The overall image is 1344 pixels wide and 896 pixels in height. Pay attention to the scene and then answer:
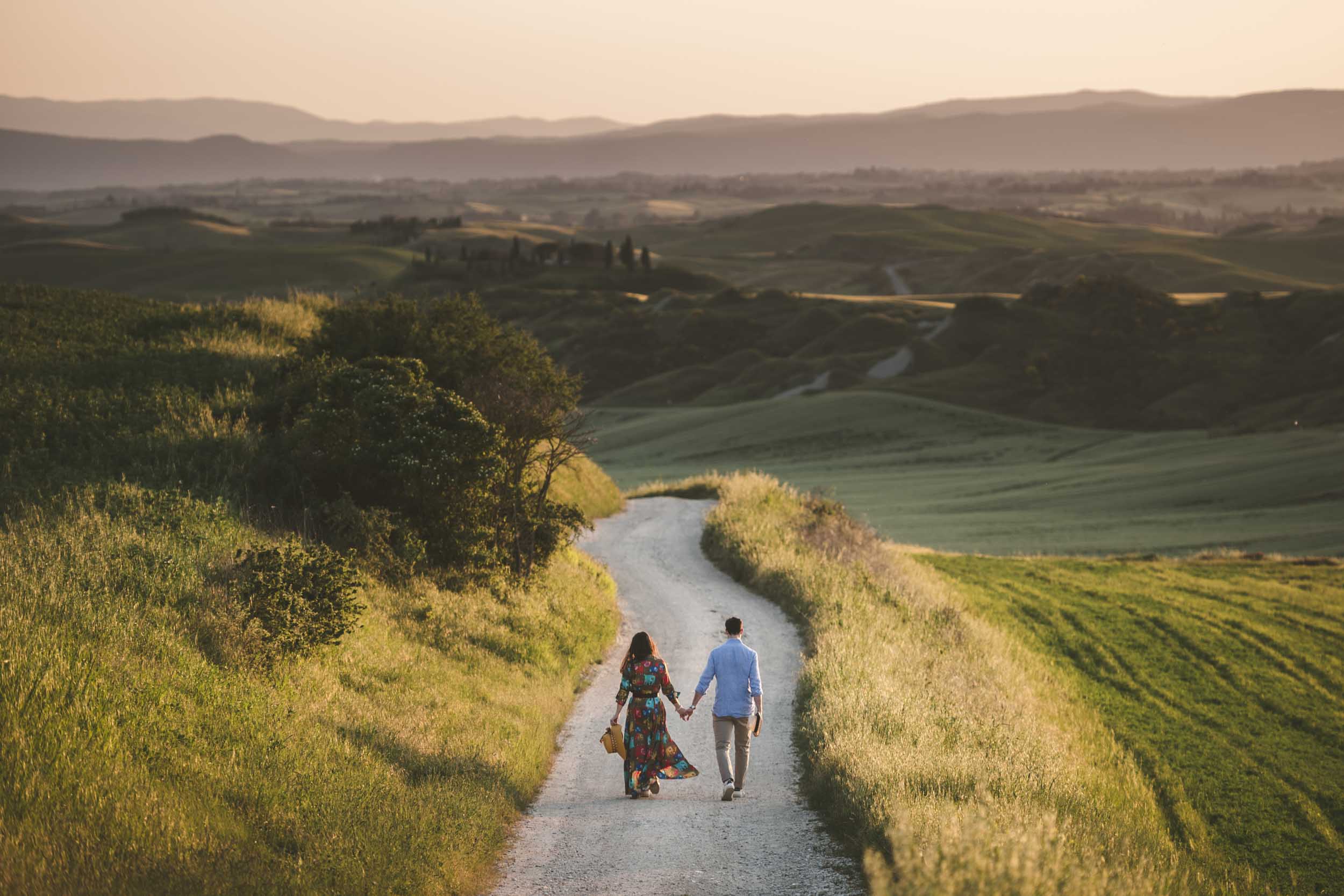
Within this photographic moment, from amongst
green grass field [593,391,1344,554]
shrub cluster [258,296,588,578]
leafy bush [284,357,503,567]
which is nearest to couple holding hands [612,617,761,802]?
shrub cluster [258,296,588,578]

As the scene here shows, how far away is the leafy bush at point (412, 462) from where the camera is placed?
2234cm

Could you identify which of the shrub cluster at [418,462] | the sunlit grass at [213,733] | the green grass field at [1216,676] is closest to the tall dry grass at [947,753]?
the green grass field at [1216,676]

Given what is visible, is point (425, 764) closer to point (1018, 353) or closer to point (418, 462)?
point (418, 462)

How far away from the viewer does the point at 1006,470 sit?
225 ft

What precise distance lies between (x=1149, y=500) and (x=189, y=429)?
4359 centimetres

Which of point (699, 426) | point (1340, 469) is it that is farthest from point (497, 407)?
point (699, 426)

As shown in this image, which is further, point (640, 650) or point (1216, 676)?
point (1216, 676)

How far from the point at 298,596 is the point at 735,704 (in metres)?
6.11

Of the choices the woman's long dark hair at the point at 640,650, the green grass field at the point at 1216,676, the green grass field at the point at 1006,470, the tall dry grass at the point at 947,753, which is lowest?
the green grass field at the point at 1006,470

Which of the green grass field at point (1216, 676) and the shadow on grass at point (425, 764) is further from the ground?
the shadow on grass at point (425, 764)

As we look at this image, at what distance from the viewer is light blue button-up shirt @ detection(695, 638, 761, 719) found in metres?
13.6

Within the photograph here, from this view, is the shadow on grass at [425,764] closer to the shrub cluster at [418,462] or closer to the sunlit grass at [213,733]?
the sunlit grass at [213,733]

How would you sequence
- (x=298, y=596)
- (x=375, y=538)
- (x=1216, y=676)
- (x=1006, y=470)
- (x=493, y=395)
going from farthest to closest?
(x=1006, y=470)
(x=1216, y=676)
(x=493, y=395)
(x=375, y=538)
(x=298, y=596)

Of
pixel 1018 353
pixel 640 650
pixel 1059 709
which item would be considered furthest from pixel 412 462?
pixel 1018 353
